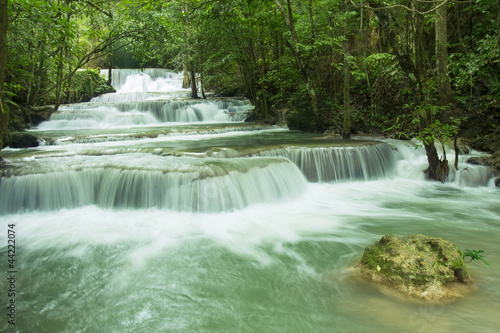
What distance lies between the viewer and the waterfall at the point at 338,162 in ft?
24.7

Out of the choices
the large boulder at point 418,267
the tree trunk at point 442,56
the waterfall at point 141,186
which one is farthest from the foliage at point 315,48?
the large boulder at point 418,267

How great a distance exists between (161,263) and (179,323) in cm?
122

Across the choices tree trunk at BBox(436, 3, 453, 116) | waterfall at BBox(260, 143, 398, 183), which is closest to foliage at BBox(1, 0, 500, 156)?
tree trunk at BBox(436, 3, 453, 116)

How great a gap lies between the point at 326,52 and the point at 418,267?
10.6 m

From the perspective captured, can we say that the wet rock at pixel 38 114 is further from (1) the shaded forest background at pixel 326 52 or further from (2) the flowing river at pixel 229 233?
(2) the flowing river at pixel 229 233

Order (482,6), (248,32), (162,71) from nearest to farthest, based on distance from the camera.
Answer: (482,6) < (248,32) < (162,71)

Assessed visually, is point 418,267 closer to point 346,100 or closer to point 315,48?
point 346,100

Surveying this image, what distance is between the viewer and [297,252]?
4.00 meters

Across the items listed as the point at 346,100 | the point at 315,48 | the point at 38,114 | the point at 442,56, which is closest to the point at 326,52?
the point at 315,48

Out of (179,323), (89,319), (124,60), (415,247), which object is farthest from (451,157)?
(124,60)

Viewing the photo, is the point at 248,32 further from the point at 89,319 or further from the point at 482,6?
the point at 89,319

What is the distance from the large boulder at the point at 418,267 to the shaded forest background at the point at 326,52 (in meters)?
3.23

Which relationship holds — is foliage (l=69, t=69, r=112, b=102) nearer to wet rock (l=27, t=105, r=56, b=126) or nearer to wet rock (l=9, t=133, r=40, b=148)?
wet rock (l=27, t=105, r=56, b=126)

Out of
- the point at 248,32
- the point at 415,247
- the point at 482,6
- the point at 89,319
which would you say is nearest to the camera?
the point at 89,319
